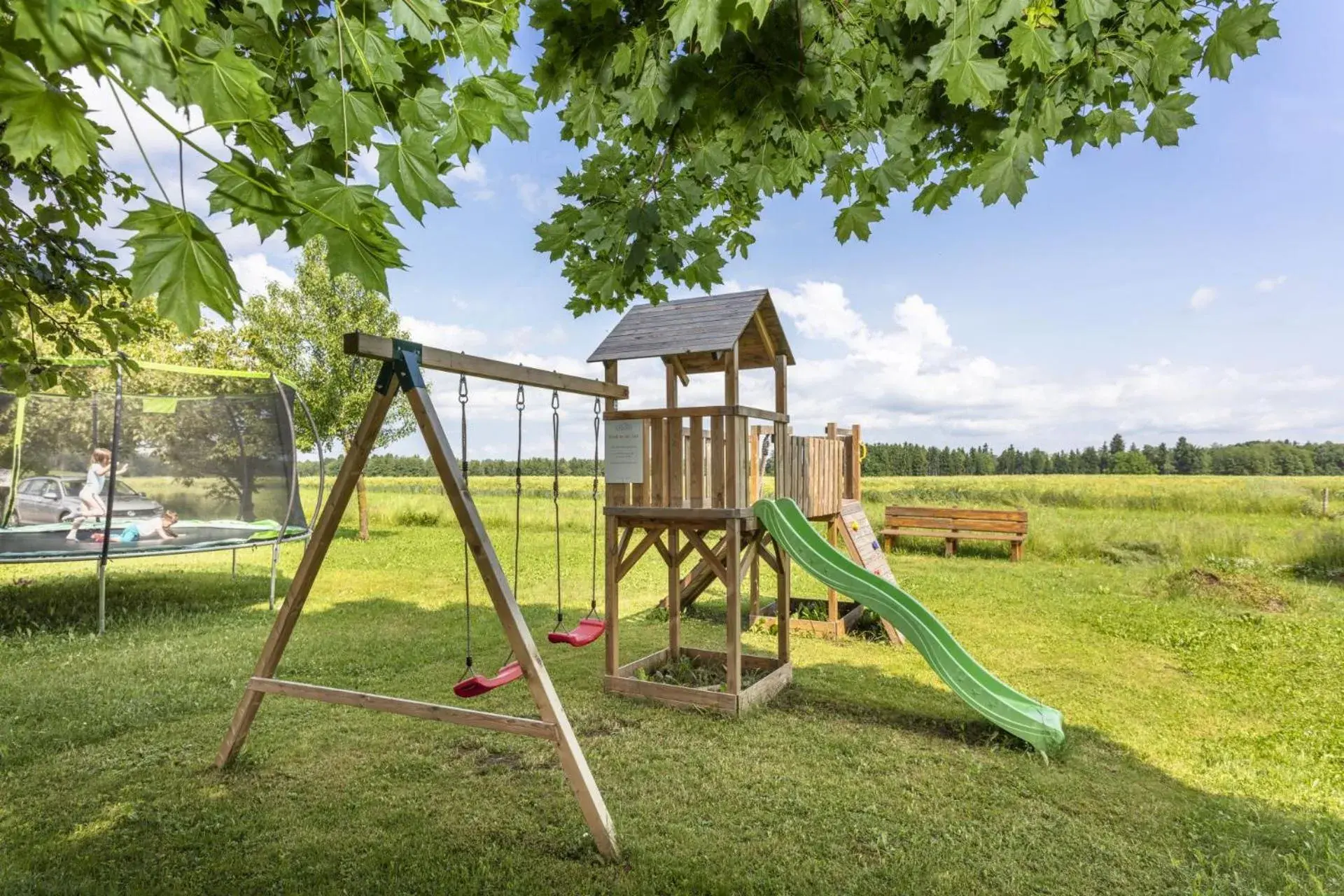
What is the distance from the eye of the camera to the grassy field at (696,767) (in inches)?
132

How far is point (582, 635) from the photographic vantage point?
5238mm

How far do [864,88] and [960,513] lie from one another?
1231cm

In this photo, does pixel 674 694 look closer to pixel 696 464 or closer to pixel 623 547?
pixel 623 547

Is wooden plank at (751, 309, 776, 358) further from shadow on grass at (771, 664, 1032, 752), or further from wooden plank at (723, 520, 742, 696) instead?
shadow on grass at (771, 664, 1032, 752)

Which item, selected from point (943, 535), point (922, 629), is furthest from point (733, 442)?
point (943, 535)

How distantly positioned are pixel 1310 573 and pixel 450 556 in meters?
14.4

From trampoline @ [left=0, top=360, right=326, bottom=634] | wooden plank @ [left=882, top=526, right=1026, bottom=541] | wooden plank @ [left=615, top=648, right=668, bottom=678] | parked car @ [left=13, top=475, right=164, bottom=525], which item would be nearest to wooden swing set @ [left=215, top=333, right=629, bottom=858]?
wooden plank @ [left=615, top=648, right=668, bottom=678]

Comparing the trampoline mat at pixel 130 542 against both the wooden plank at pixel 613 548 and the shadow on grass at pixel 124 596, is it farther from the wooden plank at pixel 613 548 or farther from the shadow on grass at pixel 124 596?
the wooden plank at pixel 613 548

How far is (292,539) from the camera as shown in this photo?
9.84m

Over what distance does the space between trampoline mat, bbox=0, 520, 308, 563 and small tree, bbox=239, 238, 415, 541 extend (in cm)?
681

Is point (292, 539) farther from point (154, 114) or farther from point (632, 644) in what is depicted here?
point (154, 114)

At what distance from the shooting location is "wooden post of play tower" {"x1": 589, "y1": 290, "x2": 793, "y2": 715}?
5.71m

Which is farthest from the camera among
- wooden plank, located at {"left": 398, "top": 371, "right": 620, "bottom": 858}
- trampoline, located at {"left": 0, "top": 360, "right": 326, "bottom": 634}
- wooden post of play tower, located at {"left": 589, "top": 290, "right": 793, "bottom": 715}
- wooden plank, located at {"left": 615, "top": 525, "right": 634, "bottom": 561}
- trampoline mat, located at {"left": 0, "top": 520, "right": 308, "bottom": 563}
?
trampoline, located at {"left": 0, "top": 360, "right": 326, "bottom": 634}

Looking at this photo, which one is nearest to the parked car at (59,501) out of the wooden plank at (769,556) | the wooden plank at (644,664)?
the wooden plank at (644,664)
